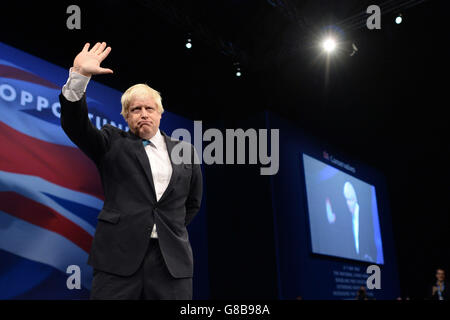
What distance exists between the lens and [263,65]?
20.2 feet

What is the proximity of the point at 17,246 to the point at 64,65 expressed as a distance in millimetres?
1949

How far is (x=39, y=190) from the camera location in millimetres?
4160

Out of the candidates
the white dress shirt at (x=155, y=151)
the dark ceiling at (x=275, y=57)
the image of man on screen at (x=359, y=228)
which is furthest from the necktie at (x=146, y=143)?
the image of man on screen at (x=359, y=228)

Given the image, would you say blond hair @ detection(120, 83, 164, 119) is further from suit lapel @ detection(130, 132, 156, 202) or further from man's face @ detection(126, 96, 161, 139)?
suit lapel @ detection(130, 132, 156, 202)

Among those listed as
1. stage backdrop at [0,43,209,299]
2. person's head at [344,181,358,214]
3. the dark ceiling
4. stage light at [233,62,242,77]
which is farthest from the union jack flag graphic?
person's head at [344,181,358,214]

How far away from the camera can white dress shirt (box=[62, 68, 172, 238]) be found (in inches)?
56.0

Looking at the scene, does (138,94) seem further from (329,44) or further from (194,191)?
(329,44)

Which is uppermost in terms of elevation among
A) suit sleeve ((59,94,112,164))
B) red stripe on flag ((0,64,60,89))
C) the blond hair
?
red stripe on flag ((0,64,60,89))

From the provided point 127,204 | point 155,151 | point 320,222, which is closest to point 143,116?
point 155,151

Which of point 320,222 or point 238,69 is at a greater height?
point 238,69

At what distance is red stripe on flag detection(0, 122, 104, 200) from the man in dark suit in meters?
2.80

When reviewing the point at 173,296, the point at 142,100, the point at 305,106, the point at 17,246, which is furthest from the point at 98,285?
the point at 305,106

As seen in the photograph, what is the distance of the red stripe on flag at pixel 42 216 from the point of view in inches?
155

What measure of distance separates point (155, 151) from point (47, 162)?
118 inches
